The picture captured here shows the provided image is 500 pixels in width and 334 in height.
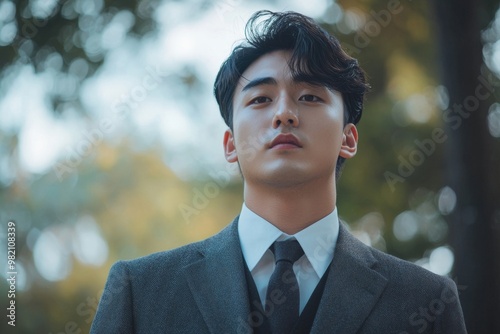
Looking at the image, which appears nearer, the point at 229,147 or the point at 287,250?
the point at 287,250

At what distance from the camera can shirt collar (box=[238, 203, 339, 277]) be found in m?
3.20

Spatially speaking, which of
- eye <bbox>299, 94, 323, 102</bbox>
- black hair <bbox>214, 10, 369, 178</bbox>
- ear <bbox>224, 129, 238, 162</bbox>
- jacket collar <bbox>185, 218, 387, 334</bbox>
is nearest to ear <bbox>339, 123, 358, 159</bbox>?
→ black hair <bbox>214, 10, 369, 178</bbox>

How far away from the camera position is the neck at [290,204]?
326 centimetres

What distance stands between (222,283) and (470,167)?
2.45 metres

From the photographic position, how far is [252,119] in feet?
11.0

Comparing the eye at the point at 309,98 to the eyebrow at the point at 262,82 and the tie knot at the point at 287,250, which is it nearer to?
the eyebrow at the point at 262,82

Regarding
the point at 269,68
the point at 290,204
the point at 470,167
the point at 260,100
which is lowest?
the point at 470,167

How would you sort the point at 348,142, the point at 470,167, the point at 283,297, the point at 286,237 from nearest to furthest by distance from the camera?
the point at 283,297 → the point at 286,237 → the point at 348,142 → the point at 470,167

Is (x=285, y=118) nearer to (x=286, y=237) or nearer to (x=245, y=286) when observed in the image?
(x=286, y=237)

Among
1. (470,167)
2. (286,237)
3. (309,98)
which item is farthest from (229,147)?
(470,167)

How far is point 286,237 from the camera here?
10.6 ft

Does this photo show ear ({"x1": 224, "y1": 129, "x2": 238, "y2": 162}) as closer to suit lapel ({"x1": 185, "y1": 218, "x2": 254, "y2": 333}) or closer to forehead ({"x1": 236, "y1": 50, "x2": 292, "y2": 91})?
forehead ({"x1": 236, "y1": 50, "x2": 292, "y2": 91})

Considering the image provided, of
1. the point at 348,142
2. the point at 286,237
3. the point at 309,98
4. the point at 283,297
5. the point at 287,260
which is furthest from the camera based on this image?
the point at 348,142

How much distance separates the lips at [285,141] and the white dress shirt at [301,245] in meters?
0.35
